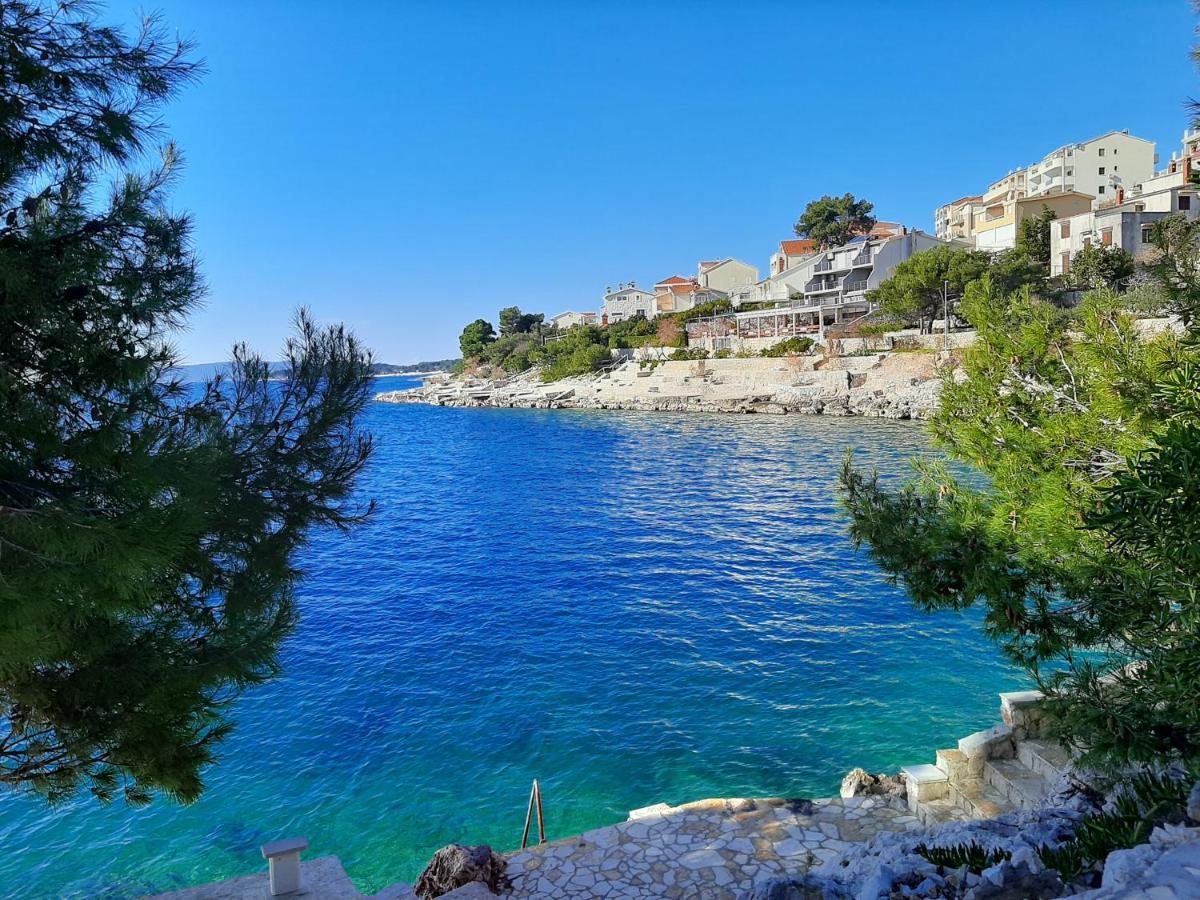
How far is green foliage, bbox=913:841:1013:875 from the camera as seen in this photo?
5.25 m

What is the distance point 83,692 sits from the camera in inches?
193

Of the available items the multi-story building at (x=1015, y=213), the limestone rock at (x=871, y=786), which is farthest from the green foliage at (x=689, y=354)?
the limestone rock at (x=871, y=786)

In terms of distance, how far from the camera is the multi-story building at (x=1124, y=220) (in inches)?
1881

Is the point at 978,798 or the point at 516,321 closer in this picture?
the point at 978,798

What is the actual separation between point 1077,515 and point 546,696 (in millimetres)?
10441

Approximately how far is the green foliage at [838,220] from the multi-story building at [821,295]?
8652 millimetres

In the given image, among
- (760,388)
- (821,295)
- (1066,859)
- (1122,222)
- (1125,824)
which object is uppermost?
(1122,222)

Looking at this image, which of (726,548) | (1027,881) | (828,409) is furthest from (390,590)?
(828,409)

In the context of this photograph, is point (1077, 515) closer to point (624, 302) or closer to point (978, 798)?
point (978, 798)

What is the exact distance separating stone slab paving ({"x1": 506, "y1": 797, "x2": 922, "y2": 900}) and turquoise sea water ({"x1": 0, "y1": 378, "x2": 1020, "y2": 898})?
1801mm

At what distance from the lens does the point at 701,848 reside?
8.02 m

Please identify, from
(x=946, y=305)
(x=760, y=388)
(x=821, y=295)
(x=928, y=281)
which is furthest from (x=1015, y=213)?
(x=760, y=388)

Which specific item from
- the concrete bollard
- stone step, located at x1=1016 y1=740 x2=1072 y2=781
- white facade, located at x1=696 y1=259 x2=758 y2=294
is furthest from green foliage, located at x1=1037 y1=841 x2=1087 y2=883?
white facade, located at x1=696 y1=259 x2=758 y2=294

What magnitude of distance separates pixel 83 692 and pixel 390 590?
1689cm
